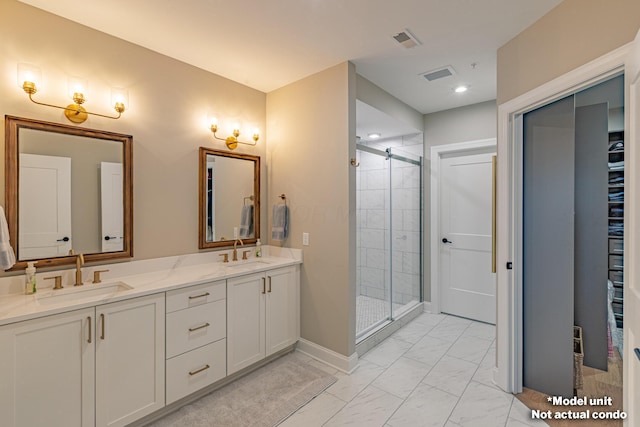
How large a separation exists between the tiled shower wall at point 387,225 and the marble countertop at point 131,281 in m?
1.30

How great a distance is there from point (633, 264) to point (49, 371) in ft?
9.24

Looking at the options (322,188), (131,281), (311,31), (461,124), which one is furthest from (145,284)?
(461,124)

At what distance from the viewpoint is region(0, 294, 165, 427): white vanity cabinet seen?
4.85ft

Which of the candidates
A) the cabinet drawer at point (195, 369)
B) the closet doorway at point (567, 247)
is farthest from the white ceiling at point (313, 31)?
the cabinet drawer at point (195, 369)

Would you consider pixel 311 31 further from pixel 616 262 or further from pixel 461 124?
pixel 616 262

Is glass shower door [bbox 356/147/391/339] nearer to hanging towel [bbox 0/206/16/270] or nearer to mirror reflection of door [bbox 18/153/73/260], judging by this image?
mirror reflection of door [bbox 18/153/73/260]

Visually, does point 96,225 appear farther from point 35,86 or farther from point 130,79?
point 130,79

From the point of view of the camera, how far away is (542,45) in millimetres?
1946

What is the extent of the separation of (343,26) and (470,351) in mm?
3091

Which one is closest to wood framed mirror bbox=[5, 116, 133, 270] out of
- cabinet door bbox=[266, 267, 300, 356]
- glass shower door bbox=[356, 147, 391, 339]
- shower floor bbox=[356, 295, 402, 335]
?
cabinet door bbox=[266, 267, 300, 356]

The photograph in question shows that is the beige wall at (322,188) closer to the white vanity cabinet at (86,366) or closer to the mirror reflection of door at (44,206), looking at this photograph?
the white vanity cabinet at (86,366)

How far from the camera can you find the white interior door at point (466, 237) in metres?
3.61

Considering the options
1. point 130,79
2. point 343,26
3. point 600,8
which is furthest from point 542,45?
point 130,79

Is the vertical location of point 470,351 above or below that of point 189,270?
below
